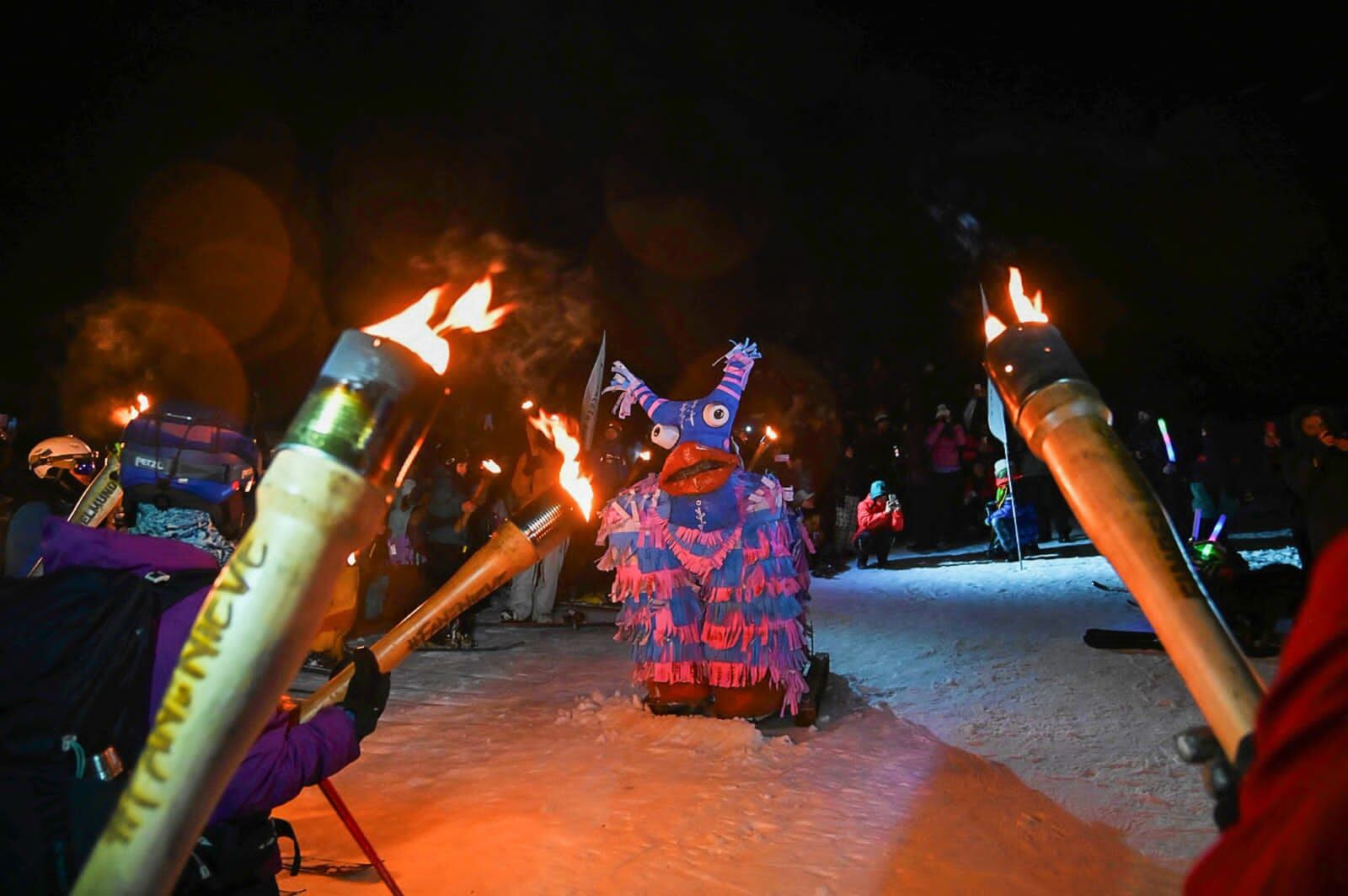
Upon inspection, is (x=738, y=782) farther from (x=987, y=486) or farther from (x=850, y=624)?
(x=987, y=486)

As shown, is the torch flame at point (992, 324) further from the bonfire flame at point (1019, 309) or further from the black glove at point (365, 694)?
the black glove at point (365, 694)

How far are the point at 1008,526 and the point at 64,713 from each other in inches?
541

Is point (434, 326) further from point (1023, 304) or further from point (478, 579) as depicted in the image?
point (1023, 304)

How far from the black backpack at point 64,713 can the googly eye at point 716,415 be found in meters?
4.52

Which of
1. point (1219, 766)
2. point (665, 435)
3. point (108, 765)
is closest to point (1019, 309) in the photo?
point (1219, 766)

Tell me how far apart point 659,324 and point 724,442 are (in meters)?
20.7

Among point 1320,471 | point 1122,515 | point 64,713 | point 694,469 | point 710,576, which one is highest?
point 1320,471

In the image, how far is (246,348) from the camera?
55.6 feet

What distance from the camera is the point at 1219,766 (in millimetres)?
1136

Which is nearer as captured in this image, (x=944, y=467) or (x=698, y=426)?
(x=698, y=426)

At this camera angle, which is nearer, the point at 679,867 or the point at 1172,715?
the point at 679,867

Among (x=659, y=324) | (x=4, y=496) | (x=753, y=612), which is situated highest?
Result: (x=659, y=324)

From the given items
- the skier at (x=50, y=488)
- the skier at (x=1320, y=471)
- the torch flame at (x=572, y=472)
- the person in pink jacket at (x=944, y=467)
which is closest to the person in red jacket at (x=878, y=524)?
the person in pink jacket at (x=944, y=467)

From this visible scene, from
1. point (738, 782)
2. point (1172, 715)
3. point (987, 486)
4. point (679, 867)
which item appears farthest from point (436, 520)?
point (987, 486)
